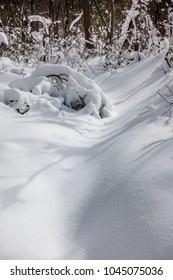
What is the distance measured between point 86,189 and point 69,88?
103 inches

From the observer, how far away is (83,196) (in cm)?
218

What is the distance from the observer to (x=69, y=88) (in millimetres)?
4629

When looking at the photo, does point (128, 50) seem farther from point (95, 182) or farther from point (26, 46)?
point (95, 182)

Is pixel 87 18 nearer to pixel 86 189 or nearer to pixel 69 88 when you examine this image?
pixel 69 88

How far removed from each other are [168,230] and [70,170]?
1.13m

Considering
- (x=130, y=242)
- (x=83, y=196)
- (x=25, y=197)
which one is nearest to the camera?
(x=130, y=242)

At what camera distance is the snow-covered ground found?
1.63 m

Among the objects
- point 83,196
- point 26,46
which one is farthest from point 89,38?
point 83,196

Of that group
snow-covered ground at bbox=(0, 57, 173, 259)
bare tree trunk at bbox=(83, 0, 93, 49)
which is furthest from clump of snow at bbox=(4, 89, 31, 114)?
bare tree trunk at bbox=(83, 0, 93, 49)

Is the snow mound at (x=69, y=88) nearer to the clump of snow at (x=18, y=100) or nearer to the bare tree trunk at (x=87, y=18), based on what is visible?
the clump of snow at (x=18, y=100)

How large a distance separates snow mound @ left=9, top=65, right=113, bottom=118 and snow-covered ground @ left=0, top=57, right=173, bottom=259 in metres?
0.92

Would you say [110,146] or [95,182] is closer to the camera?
[95,182]

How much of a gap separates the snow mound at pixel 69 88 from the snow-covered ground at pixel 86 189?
92cm
